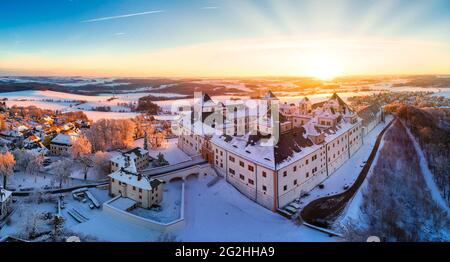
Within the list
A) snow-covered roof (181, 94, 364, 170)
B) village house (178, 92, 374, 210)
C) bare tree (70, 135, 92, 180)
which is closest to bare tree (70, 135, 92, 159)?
bare tree (70, 135, 92, 180)

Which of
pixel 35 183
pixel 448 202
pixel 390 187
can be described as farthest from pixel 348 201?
pixel 35 183

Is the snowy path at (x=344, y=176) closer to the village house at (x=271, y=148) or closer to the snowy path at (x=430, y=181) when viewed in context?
the village house at (x=271, y=148)

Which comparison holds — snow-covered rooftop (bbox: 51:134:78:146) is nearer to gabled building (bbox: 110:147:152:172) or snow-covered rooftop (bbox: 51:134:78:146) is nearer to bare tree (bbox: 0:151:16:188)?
gabled building (bbox: 110:147:152:172)

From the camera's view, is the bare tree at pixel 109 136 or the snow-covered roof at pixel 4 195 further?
the bare tree at pixel 109 136

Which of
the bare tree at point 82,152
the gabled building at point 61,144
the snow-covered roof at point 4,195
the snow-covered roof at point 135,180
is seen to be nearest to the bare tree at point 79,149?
the bare tree at point 82,152
